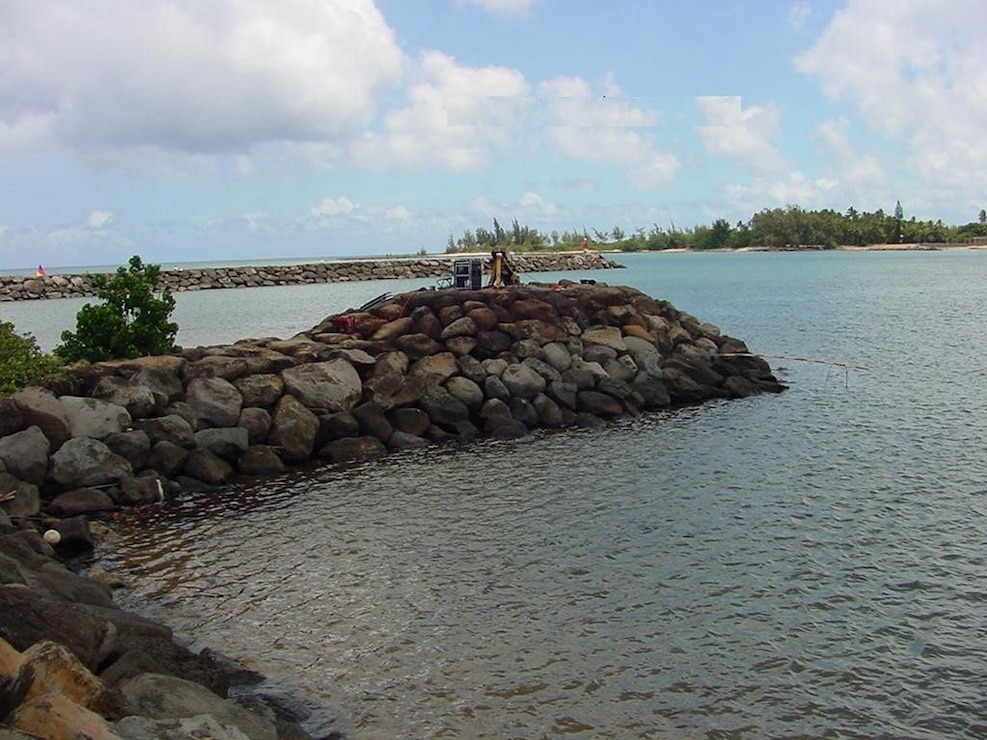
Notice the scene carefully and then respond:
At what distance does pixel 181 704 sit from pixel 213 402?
11505mm

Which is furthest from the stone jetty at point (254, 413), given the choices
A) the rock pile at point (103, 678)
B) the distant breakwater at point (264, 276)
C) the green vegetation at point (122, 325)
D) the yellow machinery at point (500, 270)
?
the distant breakwater at point (264, 276)

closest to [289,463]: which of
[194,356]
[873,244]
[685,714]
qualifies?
[194,356]

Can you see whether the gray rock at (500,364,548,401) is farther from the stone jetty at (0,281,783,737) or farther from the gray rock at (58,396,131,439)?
the gray rock at (58,396,131,439)

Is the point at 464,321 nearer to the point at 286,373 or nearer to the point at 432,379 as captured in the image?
the point at 432,379

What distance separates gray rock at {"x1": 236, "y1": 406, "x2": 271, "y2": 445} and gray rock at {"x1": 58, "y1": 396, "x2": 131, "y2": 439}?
87.9 inches

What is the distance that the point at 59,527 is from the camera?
12805mm

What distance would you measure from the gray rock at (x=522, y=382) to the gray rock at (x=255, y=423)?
622cm

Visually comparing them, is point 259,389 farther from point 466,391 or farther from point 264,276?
point 264,276

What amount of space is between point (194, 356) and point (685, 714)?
563 inches

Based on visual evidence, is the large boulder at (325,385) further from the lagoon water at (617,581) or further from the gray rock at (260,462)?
the lagoon water at (617,581)

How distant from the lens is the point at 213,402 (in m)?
17.7

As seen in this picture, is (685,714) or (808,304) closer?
(685,714)

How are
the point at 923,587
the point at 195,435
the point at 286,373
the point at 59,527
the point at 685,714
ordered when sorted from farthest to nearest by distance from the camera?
the point at 286,373 < the point at 195,435 < the point at 59,527 < the point at 923,587 < the point at 685,714

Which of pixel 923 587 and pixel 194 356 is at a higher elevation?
pixel 194 356
